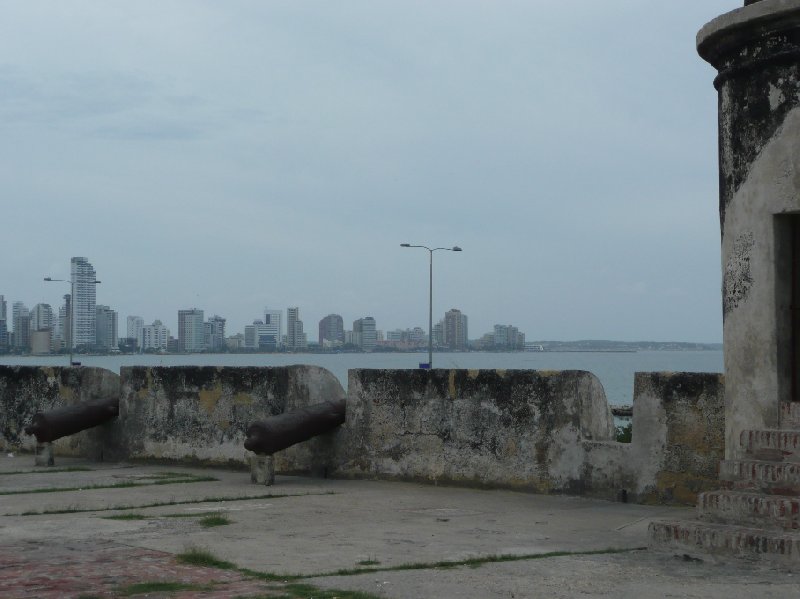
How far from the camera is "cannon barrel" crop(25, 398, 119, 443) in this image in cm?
1370

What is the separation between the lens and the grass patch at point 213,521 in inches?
338

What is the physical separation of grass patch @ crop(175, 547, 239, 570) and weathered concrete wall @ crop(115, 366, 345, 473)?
553cm

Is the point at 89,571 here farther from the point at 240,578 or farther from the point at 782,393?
the point at 782,393

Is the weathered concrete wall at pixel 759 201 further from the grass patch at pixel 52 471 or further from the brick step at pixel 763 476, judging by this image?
the grass patch at pixel 52 471

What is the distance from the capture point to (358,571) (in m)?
A: 6.65

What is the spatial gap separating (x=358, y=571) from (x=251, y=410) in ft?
22.4

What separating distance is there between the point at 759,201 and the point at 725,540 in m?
2.52

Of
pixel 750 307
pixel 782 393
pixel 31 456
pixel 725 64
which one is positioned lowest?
pixel 31 456

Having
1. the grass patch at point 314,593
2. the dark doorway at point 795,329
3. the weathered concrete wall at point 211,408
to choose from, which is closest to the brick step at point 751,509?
the dark doorway at point 795,329

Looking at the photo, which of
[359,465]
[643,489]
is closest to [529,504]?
[643,489]

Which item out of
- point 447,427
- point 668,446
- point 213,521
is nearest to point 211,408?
point 447,427

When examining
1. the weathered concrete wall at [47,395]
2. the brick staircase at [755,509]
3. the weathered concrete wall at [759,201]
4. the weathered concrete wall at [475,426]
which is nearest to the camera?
the brick staircase at [755,509]

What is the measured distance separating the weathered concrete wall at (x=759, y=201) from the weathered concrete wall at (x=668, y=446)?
4.77 ft

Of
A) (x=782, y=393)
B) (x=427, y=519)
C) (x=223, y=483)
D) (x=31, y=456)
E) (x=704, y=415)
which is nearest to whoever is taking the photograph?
(x=782, y=393)
